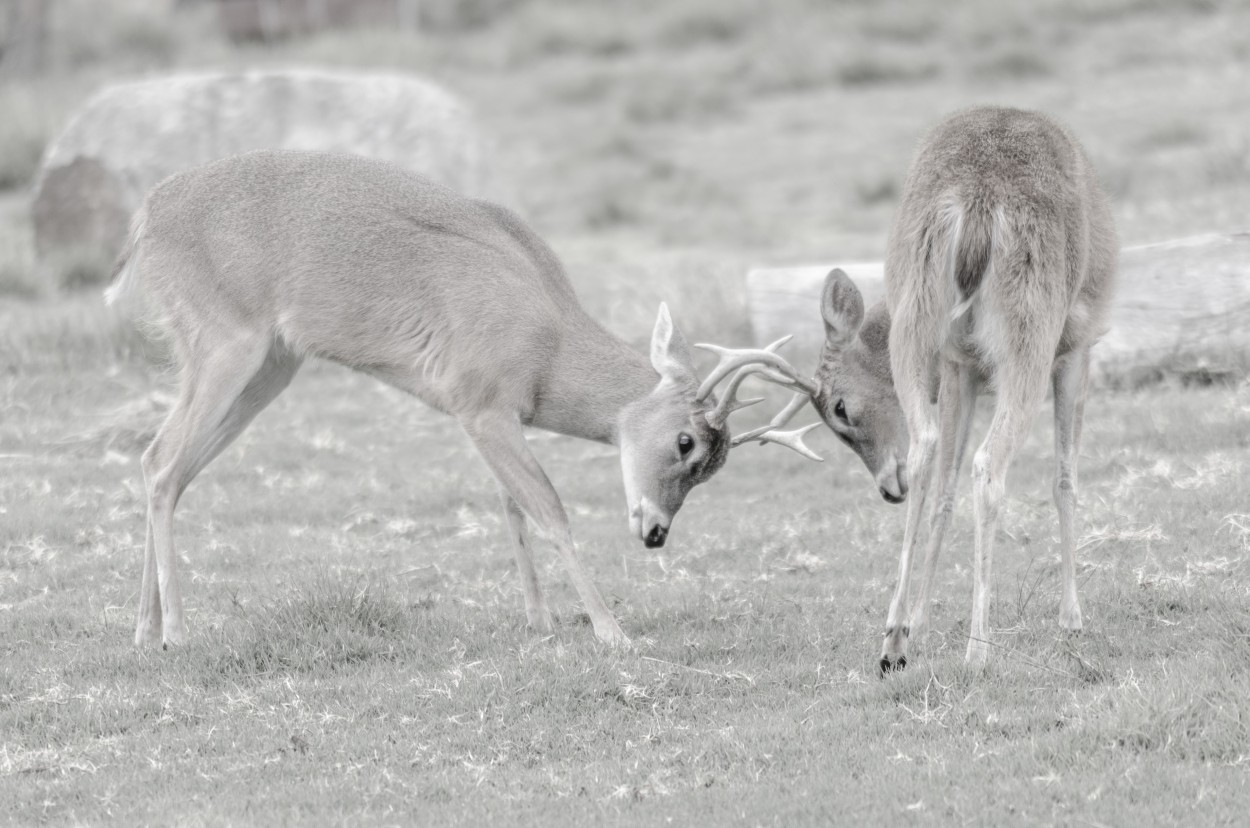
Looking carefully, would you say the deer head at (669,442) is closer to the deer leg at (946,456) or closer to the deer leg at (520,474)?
the deer leg at (520,474)

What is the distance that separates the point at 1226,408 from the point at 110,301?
620 centimetres

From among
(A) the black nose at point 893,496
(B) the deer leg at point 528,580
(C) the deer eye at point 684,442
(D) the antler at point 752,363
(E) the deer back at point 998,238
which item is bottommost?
(B) the deer leg at point 528,580

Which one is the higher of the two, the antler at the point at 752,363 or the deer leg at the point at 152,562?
the antler at the point at 752,363

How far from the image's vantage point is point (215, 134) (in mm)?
15648

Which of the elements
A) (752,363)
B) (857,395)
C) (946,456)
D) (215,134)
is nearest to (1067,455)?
(946,456)

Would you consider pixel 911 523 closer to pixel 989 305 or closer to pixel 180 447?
pixel 989 305

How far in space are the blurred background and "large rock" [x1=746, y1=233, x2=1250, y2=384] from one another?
1.27 metres

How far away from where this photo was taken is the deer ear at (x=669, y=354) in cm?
772

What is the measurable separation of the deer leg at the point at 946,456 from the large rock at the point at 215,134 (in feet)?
29.0

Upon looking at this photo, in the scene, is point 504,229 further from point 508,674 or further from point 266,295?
point 508,674

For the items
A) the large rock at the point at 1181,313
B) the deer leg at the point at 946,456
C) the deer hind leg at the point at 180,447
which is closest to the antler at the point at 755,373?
the deer leg at the point at 946,456

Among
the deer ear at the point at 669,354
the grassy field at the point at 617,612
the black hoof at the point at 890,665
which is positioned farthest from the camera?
the deer ear at the point at 669,354

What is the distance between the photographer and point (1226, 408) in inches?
385

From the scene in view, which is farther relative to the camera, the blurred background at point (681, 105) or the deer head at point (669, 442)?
the blurred background at point (681, 105)
